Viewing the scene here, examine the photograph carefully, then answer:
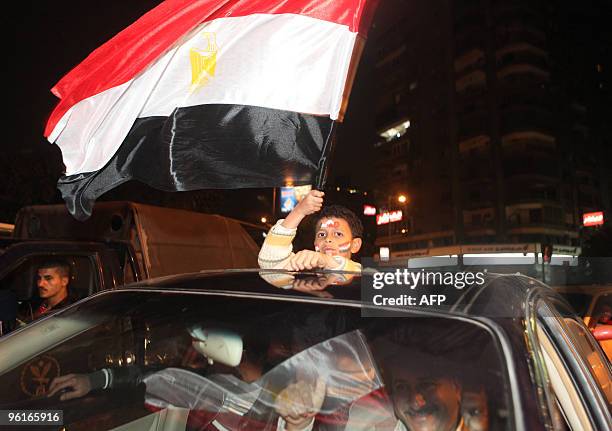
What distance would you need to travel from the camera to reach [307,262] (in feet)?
8.27

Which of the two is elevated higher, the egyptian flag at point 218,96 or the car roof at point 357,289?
the egyptian flag at point 218,96

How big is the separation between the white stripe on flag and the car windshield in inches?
42.1

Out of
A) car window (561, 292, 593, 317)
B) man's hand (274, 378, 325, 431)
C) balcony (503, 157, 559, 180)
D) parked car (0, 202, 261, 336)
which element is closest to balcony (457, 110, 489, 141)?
balcony (503, 157, 559, 180)

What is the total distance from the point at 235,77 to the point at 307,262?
1159 mm

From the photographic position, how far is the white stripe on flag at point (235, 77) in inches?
111

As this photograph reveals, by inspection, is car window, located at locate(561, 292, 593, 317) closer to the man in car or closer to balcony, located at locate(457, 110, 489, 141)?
the man in car

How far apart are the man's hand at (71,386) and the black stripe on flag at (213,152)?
1.01 meters

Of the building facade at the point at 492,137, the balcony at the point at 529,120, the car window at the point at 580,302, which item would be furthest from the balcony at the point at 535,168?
the car window at the point at 580,302

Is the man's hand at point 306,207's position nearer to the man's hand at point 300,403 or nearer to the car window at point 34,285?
the man's hand at point 300,403

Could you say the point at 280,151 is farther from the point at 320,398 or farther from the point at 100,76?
the point at 320,398

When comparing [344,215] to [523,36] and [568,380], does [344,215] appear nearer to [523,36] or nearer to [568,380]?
[568,380]

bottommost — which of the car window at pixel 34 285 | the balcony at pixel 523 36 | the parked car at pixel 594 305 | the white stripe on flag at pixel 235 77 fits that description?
the parked car at pixel 594 305

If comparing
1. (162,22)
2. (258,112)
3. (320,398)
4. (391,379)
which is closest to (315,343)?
(320,398)

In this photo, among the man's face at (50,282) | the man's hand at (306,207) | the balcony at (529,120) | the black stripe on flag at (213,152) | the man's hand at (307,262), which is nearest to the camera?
the man's hand at (307,262)
